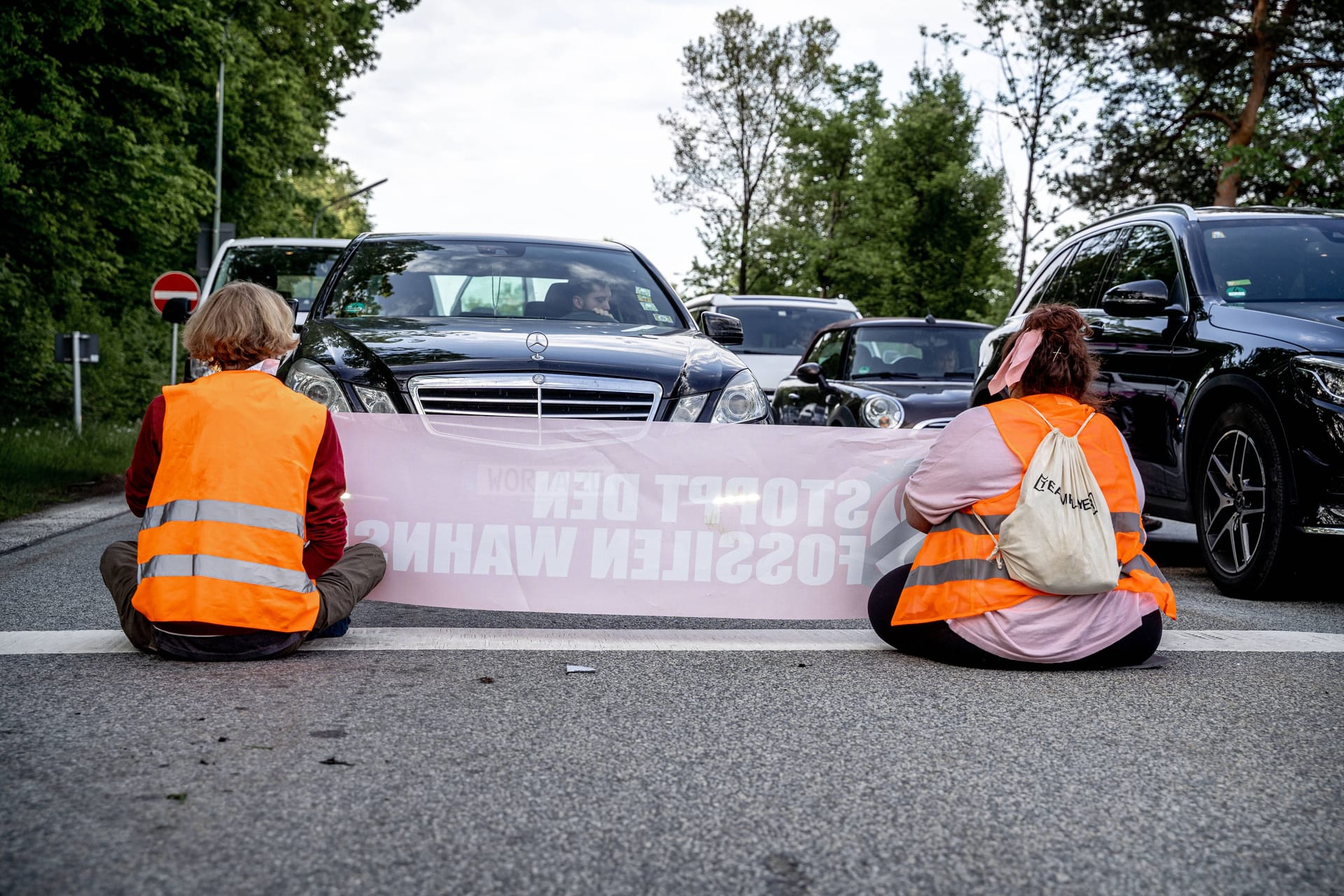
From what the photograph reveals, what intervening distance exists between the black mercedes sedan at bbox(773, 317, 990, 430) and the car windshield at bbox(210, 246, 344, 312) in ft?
18.3

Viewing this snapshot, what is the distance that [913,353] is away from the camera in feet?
41.3

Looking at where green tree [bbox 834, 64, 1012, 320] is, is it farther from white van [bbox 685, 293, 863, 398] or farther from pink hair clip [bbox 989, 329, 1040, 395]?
pink hair clip [bbox 989, 329, 1040, 395]

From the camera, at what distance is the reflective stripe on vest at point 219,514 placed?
4.49m

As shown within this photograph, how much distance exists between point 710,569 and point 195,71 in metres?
15.0

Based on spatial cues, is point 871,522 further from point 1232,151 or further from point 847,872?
point 1232,151

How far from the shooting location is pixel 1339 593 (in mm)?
7020

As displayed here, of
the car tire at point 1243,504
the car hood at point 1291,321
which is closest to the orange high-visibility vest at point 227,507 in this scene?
the car tire at point 1243,504

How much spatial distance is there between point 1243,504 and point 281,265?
36.9 ft

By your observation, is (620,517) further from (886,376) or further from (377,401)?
(886,376)

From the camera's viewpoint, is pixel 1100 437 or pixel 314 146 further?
pixel 314 146

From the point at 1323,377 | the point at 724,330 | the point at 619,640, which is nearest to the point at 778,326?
the point at 724,330

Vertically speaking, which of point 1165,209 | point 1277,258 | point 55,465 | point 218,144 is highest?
point 218,144

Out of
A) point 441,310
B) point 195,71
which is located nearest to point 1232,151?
point 195,71

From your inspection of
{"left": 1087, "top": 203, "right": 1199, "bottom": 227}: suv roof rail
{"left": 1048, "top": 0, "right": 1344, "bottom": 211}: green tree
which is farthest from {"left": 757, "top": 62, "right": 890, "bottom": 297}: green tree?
{"left": 1087, "top": 203, "right": 1199, "bottom": 227}: suv roof rail
